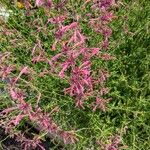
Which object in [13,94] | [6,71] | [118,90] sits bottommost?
[118,90]

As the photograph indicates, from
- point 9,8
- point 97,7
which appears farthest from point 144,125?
point 9,8

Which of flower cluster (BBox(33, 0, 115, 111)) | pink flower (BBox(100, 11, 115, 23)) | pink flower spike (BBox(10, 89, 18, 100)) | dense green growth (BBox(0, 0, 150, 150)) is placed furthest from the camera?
dense green growth (BBox(0, 0, 150, 150))

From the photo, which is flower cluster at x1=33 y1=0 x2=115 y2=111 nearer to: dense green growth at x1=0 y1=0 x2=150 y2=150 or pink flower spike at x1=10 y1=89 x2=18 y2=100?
pink flower spike at x1=10 y1=89 x2=18 y2=100

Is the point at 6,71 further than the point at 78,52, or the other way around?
the point at 6,71

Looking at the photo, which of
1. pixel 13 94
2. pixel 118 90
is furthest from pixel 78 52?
pixel 118 90

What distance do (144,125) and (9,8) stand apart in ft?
4.50

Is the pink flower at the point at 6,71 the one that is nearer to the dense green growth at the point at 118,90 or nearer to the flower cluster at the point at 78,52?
the flower cluster at the point at 78,52

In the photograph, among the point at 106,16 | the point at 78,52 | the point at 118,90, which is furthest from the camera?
the point at 118,90

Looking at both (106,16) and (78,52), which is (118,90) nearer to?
(106,16)

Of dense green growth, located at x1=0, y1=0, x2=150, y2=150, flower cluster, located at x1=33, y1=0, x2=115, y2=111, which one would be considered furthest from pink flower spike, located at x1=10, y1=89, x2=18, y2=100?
dense green growth, located at x1=0, y1=0, x2=150, y2=150

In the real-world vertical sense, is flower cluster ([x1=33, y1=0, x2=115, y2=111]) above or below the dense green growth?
above

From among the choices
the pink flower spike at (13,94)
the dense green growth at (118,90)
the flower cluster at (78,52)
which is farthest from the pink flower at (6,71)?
the dense green growth at (118,90)

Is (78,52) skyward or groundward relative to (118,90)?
skyward

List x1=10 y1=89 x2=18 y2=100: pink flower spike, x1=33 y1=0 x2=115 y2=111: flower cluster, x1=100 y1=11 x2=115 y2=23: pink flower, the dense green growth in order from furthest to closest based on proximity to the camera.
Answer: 1. the dense green growth
2. x1=100 y1=11 x2=115 y2=23: pink flower
3. x1=10 y1=89 x2=18 y2=100: pink flower spike
4. x1=33 y1=0 x2=115 y2=111: flower cluster
